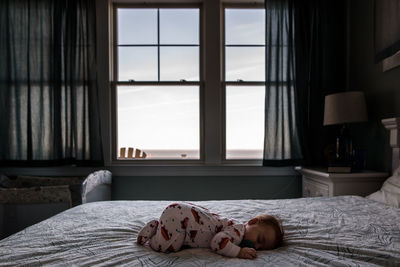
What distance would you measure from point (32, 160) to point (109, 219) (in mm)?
1820

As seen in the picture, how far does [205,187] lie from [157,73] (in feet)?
4.34

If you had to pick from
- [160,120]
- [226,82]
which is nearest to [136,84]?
[160,120]

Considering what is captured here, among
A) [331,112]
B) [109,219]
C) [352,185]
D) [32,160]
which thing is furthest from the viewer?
[32,160]

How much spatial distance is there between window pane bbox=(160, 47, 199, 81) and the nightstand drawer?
5.11 feet

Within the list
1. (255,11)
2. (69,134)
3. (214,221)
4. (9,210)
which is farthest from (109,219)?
(255,11)

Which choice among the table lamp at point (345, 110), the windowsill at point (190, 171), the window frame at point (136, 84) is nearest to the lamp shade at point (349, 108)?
the table lamp at point (345, 110)

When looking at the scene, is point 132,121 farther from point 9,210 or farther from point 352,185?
point 352,185

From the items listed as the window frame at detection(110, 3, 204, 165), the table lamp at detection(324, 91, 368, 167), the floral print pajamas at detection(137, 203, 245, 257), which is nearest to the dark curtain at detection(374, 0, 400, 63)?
the table lamp at detection(324, 91, 368, 167)

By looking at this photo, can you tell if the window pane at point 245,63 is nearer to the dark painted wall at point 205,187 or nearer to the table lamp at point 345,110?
the table lamp at point 345,110

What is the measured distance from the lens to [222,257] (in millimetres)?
1062

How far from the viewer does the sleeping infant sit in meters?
1.13

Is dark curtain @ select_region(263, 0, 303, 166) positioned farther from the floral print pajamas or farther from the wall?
the floral print pajamas

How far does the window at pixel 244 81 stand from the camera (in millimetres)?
3053

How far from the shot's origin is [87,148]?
2.84 m
